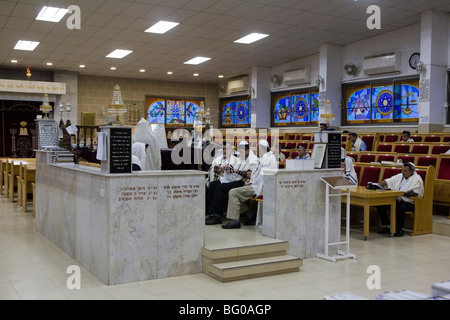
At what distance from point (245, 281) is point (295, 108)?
43.1 ft

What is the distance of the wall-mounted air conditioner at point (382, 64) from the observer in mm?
12641

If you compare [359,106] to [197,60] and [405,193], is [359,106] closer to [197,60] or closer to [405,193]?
[197,60]

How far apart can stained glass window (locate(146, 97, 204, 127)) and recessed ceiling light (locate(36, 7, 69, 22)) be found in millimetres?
9814

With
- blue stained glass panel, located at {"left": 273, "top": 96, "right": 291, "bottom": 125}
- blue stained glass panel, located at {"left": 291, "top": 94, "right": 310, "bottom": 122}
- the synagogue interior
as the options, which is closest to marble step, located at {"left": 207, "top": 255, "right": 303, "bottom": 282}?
the synagogue interior

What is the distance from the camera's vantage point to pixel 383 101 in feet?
44.3

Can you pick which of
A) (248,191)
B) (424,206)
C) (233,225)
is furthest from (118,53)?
(424,206)

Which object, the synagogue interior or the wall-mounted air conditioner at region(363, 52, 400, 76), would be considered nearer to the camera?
the synagogue interior

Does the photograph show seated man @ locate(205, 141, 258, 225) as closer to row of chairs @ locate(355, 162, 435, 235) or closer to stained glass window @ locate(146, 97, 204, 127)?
row of chairs @ locate(355, 162, 435, 235)

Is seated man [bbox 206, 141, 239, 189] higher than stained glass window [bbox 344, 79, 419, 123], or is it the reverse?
stained glass window [bbox 344, 79, 419, 123]

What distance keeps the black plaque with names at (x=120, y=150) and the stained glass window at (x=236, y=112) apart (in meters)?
15.1

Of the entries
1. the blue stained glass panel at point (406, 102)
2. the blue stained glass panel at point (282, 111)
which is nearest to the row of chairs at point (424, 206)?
the blue stained glass panel at point (406, 102)

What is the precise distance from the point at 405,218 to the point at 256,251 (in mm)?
3204

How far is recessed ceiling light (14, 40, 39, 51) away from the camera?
1333 centimetres
